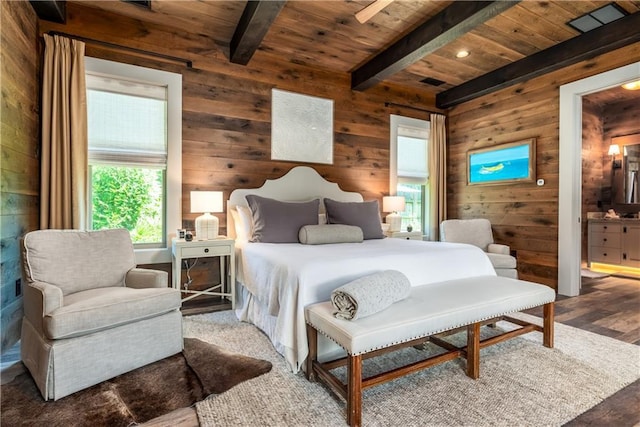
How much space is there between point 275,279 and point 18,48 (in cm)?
260

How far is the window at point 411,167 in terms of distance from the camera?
476 centimetres

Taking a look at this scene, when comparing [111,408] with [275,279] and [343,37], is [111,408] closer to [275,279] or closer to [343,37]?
[275,279]

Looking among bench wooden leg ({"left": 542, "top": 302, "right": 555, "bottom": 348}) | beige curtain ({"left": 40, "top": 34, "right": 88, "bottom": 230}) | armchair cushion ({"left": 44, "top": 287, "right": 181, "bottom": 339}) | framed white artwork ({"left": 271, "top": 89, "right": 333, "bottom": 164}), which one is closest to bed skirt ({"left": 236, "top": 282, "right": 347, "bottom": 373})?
armchair cushion ({"left": 44, "top": 287, "right": 181, "bottom": 339})

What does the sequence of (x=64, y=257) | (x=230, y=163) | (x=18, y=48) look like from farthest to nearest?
(x=230, y=163), (x=18, y=48), (x=64, y=257)

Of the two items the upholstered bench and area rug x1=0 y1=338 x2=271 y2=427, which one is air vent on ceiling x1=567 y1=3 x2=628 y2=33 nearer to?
the upholstered bench

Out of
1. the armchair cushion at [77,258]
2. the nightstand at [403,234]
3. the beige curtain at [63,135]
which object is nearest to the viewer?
the armchair cushion at [77,258]

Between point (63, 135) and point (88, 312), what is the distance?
1891 millimetres

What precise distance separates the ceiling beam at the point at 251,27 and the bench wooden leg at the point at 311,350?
2478 millimetres

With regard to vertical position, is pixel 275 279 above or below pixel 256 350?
above

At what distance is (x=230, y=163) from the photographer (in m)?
3.66

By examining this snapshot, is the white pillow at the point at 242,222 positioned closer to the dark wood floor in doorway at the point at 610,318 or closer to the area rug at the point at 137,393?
the area rug at the point at 137,393

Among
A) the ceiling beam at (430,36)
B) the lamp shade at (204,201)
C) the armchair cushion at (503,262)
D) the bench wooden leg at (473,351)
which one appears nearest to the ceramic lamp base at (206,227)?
the lamp shade at (204,201)

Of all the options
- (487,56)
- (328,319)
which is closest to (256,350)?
(328,319)

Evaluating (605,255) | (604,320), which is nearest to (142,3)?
(604,320)
